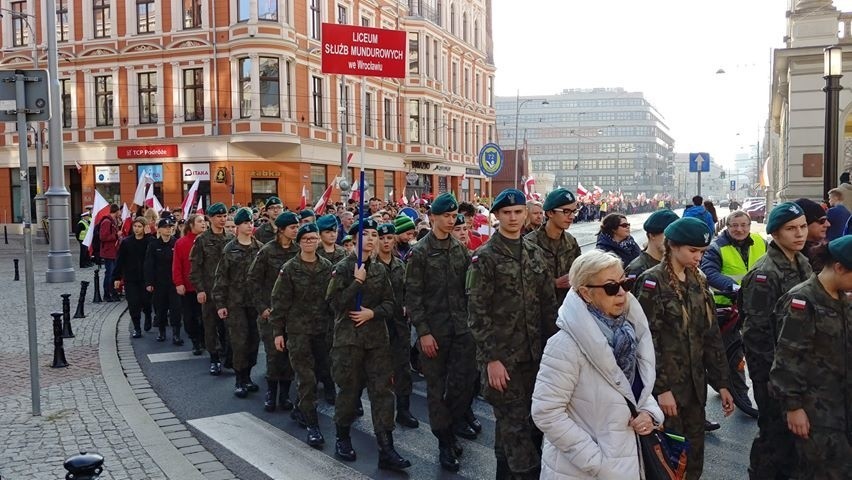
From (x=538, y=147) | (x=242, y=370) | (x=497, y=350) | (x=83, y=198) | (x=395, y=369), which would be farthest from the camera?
(x=538, y=147)

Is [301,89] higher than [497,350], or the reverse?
[301,89]

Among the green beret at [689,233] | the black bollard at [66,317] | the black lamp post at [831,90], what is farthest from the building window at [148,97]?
the green beret at [689,233]

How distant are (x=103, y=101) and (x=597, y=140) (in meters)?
110

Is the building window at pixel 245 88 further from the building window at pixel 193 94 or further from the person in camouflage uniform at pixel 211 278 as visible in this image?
the person in camouflage uniform at pixel 211 278

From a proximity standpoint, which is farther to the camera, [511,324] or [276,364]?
[276,364]

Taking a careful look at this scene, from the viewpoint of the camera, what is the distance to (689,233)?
4.32 m

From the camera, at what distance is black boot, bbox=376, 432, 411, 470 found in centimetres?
547

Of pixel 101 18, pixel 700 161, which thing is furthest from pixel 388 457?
pixel 101 18

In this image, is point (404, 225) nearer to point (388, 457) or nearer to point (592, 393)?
point (388, 457)

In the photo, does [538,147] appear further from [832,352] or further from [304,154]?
[832,352]

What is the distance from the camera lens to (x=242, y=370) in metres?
7.84

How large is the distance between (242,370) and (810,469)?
5667 millimetres

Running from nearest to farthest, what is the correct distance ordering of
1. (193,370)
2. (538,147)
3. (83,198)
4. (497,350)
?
(497,350)
(193,370)
(83,198)
(538,147)

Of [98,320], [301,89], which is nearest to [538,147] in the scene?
[301,89]
